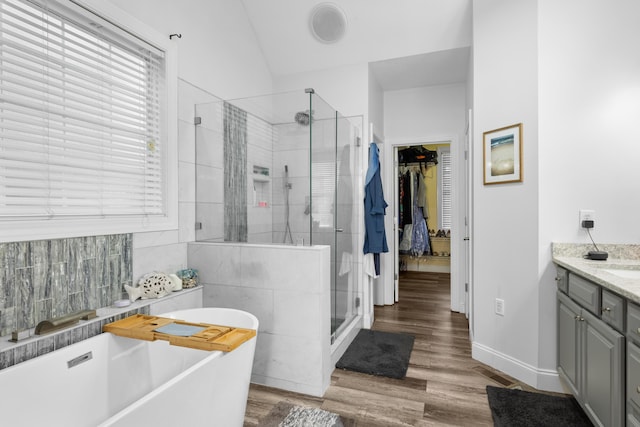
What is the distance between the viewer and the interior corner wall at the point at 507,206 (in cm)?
242

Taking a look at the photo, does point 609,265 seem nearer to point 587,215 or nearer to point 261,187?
point 587,215

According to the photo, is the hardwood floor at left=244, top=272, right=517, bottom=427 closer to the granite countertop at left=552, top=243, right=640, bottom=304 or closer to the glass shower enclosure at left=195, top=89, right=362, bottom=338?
the glass shower enclosure at left=195, top=89, right=362, bottom=338

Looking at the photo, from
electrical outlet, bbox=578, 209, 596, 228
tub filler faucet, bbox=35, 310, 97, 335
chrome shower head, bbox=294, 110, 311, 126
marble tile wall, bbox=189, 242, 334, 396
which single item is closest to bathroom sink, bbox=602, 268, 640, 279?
electrical outlet, bbox=578, 209, 596, 228

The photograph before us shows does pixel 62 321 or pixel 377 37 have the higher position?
pixel 377 37

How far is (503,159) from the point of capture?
258 centimetres

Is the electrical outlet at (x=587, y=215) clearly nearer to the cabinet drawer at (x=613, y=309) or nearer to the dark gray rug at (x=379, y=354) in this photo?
the cabinet drawer at (x=613, y=309)

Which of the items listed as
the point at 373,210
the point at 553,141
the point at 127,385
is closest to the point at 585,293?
the point at 553,141

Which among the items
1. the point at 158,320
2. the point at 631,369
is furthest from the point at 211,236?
the point at 631,369

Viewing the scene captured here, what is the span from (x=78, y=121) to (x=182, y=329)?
1263 millimetres

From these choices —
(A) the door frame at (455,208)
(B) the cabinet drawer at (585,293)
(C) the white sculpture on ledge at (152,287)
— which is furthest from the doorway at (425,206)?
(C) the white sculpture on ledge at (152,287)

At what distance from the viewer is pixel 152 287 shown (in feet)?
7.15

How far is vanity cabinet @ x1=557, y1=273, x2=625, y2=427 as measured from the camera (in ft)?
5.14

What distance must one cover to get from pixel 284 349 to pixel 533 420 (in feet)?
5.11

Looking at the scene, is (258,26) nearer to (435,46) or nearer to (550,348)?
(435,46)
